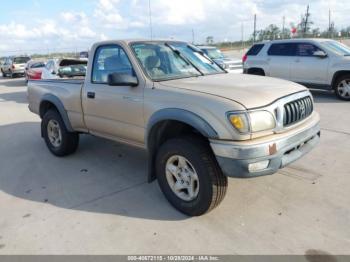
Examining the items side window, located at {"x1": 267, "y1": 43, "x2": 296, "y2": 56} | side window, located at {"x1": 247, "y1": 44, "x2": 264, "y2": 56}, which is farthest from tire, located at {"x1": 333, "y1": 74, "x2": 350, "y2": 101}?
side window, located at {"x1": 247, "y1": 44, "x2": 264, "y2": 56}

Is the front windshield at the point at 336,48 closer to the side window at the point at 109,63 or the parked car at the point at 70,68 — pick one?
the parked car at the point at 70,68

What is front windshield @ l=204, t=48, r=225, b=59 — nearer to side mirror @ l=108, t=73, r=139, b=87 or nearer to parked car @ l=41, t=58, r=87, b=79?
parked car @ l=41, t=58, r=87, b=79

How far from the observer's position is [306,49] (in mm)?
10180

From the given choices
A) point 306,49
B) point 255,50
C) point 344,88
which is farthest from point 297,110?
point 255,50

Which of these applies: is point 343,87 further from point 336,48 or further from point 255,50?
point 255,50

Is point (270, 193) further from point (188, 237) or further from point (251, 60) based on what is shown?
point (251, 60)

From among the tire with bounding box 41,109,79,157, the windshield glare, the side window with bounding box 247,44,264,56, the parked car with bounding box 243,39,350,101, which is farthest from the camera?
the windshield glare

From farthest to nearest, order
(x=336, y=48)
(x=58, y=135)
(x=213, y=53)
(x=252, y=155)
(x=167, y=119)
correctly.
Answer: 1. (x=213, y=53)
2. (x=336, y=48)
3. (x=58, y=135)
4. (x=167, y=119)
5. (x=252, y=155)

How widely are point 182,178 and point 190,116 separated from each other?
0.73m

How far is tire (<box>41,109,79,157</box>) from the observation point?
5438 mm

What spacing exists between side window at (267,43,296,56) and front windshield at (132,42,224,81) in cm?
689

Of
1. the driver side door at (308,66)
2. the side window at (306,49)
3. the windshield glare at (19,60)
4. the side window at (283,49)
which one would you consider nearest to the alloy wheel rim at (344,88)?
the driver side door at (308,66)

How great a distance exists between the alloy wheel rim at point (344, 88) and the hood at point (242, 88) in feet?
21.4

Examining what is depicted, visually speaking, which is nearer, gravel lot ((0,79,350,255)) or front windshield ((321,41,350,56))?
gravel lot ((0,79,350,255))
